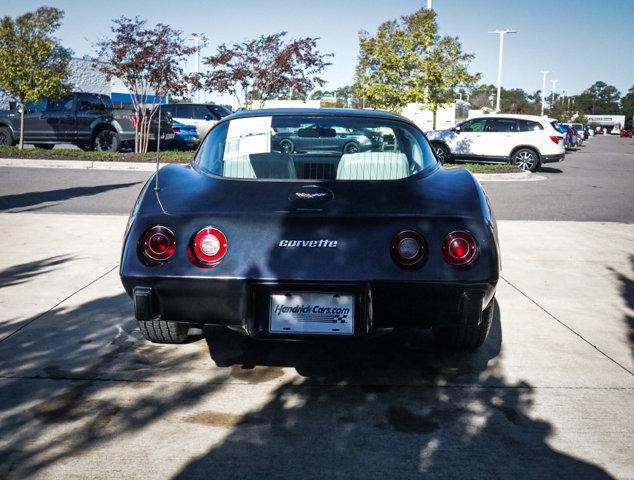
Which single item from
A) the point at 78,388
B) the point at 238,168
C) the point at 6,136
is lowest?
the point at 78,388

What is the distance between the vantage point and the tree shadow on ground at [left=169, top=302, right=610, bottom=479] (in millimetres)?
2660

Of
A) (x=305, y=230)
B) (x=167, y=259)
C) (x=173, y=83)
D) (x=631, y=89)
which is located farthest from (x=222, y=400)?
(x=631, y=89)

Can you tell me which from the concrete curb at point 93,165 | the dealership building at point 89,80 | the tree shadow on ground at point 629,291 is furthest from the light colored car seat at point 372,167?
the dealership building at point 89,80

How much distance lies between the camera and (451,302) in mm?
3111

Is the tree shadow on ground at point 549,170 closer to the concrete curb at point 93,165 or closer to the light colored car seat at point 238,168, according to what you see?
the concrete curb at point 93,165

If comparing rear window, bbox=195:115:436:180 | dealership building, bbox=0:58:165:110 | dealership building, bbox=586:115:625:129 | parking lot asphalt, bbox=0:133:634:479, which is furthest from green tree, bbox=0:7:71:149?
dealership building, bbox=586:115:625:129

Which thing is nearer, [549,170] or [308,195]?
[308,195]

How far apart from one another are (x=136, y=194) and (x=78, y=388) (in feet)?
27.1

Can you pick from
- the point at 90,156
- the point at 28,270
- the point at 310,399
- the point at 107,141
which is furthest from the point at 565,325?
the point at 107,141

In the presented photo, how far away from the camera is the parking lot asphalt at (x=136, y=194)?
998cm

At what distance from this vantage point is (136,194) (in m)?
11.3

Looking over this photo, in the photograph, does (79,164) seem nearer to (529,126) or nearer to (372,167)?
(529,126)

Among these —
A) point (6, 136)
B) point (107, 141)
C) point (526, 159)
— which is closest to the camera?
point (526, 159)

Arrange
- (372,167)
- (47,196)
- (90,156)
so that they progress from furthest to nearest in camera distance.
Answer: (90,156)
(47,196)
(372,167)
